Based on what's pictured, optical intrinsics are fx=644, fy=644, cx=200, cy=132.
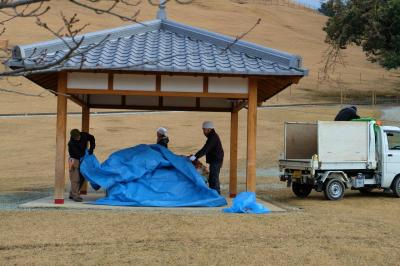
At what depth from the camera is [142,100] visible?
1677cm

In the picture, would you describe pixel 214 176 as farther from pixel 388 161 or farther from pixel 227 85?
pixel 388 161

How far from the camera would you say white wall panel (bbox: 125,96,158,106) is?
16.6 metres

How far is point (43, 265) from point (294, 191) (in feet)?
34.2

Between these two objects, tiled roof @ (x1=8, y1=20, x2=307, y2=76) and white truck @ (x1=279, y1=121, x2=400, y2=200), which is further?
white truck @ (x1=279, y1=121, x2=400, y2=200)

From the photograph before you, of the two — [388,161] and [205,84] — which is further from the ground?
[205,84]

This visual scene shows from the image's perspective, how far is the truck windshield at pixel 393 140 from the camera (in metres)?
16.5

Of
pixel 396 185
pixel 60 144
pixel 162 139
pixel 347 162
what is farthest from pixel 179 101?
pixel 396 185

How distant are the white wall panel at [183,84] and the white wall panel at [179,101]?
11.9ft

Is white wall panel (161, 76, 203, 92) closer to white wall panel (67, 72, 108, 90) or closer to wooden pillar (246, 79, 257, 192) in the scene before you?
wooden pillar (246, 79, 257, 192)

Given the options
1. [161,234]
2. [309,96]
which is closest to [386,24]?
[309,96]

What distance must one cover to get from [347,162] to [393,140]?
1.89 m

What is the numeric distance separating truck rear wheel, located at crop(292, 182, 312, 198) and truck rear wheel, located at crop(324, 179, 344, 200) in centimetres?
122

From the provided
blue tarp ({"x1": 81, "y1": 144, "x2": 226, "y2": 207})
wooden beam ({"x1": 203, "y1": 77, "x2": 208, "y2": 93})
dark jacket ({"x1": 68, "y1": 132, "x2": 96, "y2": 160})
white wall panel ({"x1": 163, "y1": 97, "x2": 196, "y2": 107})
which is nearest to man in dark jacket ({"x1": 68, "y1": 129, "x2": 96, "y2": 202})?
dark jacket ({"x1": 68, "y1": 132, "x2": 96, "y2": 160})

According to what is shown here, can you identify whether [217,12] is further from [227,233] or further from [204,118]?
[227,233]
